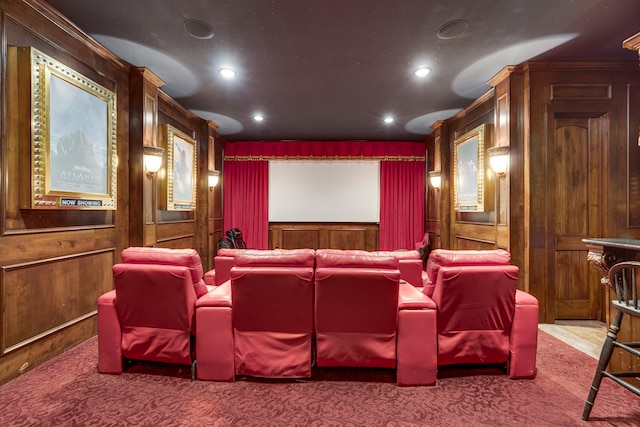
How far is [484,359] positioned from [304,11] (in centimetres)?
292

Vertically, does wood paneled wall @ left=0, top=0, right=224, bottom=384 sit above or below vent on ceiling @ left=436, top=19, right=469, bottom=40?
below

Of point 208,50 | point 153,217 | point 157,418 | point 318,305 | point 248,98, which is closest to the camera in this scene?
point 157,418

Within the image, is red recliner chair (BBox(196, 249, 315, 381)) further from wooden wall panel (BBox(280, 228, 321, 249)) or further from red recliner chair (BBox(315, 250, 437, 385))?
wooden wall panel (BBox(280, 228, 321, 249))

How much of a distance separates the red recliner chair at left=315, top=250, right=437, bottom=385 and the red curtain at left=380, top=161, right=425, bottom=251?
5.00m

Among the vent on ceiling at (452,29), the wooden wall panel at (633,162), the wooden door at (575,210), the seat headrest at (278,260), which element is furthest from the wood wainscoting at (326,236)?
the seat headrest at (278,260)

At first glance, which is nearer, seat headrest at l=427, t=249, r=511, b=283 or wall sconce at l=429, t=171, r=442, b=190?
seat headrest at l=427, t=249, r=511, b=283

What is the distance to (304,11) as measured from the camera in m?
2.45

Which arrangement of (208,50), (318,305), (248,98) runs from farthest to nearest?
1. (248,98)
2. (208,50)
3. (318,305)

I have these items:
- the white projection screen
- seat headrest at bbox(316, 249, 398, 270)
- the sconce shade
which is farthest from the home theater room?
the white projection screen

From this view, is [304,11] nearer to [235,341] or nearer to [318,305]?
[318,305]

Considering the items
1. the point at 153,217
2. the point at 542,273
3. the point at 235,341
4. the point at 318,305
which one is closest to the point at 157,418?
the point at 235,341

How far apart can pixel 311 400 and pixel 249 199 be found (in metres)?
5.59

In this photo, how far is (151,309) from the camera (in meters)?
2.15

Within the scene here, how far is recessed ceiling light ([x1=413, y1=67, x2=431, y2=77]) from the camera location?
11.4 ft
